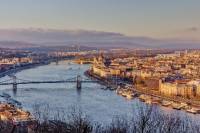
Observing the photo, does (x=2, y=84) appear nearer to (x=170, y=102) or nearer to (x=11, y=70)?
(x=170, y=102)

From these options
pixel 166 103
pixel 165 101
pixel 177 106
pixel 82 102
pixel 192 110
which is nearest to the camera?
pixel 192 110

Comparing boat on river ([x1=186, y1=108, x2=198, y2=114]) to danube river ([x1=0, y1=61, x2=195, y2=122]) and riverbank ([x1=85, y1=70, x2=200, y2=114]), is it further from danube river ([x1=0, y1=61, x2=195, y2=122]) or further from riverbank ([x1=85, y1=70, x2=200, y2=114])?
danube river ([x1=0, y1=61, x2=195, y2=122])

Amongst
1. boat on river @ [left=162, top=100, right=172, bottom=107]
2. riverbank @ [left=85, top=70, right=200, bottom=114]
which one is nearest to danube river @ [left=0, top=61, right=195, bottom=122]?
riverbank @ [left=85, top=70, right=200, bottom=114]

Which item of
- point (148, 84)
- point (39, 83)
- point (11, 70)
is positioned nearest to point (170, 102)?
point (148, 84)

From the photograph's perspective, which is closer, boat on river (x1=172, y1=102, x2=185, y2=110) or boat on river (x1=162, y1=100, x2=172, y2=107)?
boat on river (x1=172, y1=102, x2=185, y2=110)

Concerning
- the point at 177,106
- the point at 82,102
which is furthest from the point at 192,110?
the point at 82,102

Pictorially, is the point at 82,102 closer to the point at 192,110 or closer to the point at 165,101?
the point at 165,101

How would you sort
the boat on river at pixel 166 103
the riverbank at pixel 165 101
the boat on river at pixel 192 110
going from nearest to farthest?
the boat on river at pixel 192 110 → the riverbank at pixel 165 101 → the boat on river at pixel 166 103

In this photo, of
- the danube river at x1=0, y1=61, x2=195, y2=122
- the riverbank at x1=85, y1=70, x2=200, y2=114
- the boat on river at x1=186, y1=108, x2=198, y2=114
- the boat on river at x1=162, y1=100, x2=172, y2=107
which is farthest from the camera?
the boat on river at x1=162, y1=100, x2=172, y2=107

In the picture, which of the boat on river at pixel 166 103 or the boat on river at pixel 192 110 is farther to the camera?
the boat on river at pixel 166 103

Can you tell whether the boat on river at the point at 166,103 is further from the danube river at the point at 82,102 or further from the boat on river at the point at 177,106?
the danube river at the point at 82,102

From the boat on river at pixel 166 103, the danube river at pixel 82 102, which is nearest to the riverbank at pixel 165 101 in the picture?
the boat on river at pixel 166 103
